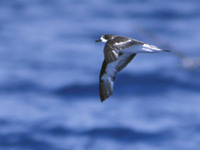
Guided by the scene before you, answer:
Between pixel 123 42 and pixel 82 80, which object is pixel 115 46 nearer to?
pixel 123 42

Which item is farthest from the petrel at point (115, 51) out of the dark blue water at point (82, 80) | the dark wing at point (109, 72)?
the dark blue water at point (82, 80)

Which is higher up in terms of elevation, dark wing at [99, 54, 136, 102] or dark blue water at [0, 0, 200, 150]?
dark blue water at [0, 0, 200, 150]

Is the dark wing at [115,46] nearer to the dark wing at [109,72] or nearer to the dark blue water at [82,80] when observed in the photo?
the dark wing at [109,72]

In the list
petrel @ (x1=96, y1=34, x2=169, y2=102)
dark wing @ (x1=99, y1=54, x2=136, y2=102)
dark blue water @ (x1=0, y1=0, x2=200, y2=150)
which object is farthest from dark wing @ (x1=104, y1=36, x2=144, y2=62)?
dark blue water @ (x1=0, y1=0, x2=200, y2=150)

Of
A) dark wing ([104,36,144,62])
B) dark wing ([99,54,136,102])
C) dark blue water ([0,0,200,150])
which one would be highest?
dark blue water ([0,0,200,150])

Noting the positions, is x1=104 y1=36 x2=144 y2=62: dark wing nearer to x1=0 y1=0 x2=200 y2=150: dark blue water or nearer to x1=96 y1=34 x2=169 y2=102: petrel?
x1=96 y1=34 x2=169 y2=102: petrel

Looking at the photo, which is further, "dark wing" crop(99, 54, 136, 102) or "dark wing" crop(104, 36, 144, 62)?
"dark wing" crop(99, 54, 136, 102)

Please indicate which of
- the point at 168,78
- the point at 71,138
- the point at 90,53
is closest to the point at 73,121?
the point at 71,138

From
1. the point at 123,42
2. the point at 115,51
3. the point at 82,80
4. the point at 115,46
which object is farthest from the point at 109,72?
the point at 82,80

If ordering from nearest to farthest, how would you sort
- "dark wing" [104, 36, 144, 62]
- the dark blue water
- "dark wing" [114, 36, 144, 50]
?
"dark wing" [104, 36, 144, 62], "dark wing" [114, 36, 144, 50], the dark blue water
